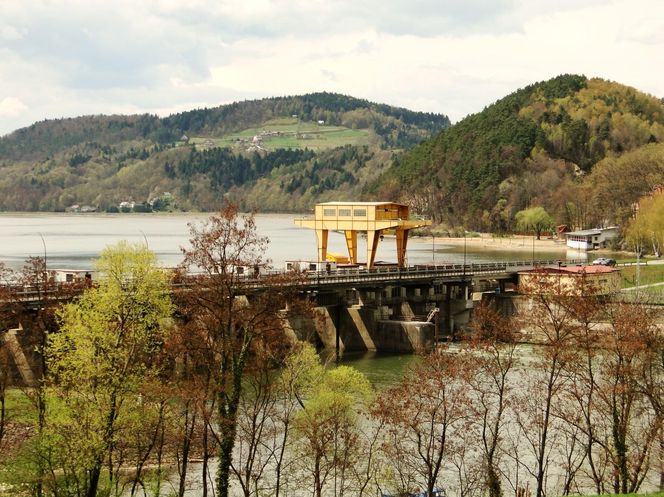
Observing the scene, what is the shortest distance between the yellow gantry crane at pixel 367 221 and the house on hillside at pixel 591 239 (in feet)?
324

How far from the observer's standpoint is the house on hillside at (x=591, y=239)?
7308 inches

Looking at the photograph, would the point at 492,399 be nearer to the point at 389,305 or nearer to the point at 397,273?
the point at 389,305

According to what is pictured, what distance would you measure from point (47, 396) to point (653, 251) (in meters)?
128

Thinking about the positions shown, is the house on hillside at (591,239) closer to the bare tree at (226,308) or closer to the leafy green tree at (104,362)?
the bare tree at (226,308)

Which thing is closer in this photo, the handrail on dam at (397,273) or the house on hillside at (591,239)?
the handrail on dam at (397,273)

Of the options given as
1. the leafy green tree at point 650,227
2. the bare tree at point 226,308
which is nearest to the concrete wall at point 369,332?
the bare tree at point 226,308

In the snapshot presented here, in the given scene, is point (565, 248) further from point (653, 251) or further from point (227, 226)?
point (227, 226)

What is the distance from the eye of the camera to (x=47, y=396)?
34.2m

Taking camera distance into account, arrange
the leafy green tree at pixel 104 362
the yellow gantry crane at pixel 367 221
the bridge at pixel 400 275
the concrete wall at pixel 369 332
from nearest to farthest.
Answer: the leafy green tree at pixel 104 362, the concrete wall at pixel 369 332, the bridge at pixel 400 275, the yellow gantry crane at pixel 367 221

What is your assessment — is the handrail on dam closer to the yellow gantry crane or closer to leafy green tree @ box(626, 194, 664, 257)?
the yellow gantry crane

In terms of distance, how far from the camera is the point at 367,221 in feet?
297

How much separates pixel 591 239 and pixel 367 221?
107m

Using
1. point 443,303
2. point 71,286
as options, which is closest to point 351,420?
point 71,286

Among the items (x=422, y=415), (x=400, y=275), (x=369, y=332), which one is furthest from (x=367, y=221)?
(x=422, y=415)
